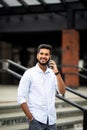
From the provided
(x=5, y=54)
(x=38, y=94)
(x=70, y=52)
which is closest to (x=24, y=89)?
(x=38, y=94)

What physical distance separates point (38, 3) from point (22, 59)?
26.5 feet

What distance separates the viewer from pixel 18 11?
17.2 m

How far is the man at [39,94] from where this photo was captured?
4.59 metres

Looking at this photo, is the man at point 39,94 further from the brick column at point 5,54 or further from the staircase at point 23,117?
the brick column at point 5,54

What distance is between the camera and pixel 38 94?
4633mm

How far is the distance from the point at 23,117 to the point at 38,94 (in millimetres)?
2973

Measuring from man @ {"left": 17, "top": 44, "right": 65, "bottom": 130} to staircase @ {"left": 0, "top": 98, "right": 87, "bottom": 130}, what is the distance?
98.2 inches

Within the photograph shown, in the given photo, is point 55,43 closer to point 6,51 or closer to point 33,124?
point 6,51

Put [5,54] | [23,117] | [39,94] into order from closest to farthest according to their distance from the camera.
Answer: [39,94], [23,117], [5,54]

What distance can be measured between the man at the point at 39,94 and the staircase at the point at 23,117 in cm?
249

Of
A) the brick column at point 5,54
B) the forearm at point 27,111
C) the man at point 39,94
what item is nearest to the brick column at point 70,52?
the brick column at point 5,54

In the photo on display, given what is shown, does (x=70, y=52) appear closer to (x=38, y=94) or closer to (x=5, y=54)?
(x=5, y=54)

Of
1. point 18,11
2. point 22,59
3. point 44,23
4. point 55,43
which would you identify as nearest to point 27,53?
point 22,59

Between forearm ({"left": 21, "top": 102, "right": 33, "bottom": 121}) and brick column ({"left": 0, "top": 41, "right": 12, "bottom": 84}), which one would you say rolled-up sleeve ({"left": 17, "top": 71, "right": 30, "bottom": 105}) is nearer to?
forearm ({"left": 21, "top": 102, "right": 33, "bottom": 121})
